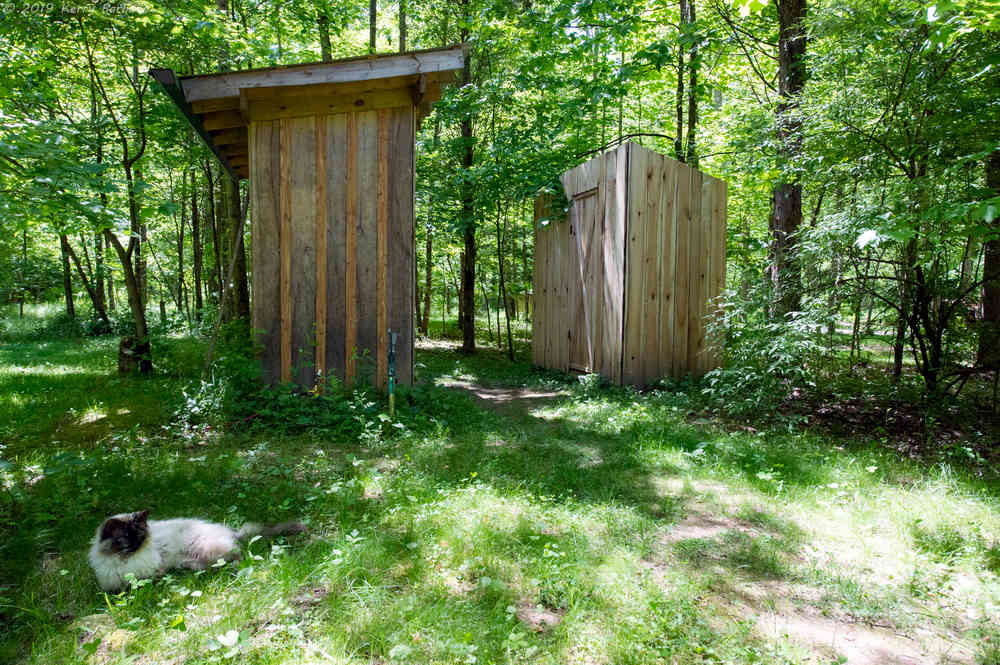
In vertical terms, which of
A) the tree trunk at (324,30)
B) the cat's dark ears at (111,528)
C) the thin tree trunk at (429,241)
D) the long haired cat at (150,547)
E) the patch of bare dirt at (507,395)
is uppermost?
the tree trunk at (324,30)

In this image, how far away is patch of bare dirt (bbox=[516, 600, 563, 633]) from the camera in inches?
80.9

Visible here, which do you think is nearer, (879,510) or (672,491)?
(879,510)

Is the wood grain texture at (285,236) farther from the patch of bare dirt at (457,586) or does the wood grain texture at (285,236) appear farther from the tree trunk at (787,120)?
the tree trunk at (787,120)

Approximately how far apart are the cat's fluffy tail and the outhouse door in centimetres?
522

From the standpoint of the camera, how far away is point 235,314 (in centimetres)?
870

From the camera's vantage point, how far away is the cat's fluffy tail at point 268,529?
2742 mm

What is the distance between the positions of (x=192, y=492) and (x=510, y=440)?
97.6 inches

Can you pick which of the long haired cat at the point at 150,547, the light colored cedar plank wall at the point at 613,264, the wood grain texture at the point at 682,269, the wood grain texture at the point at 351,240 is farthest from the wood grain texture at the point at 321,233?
the wood grain texture at the point at 682,269

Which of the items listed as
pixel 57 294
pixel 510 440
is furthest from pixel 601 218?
pixel 57 294

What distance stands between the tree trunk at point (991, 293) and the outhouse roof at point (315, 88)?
4.74 metres

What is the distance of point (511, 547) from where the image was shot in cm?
265

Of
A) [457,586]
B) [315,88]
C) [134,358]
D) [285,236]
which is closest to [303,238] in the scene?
[285,236]

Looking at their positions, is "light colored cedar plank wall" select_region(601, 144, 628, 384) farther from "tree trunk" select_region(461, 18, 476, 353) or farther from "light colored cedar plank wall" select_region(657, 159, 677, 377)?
"tree trunk" select_region(461, 18, 476, 353)

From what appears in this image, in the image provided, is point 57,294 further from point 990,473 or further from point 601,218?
point 990,473
